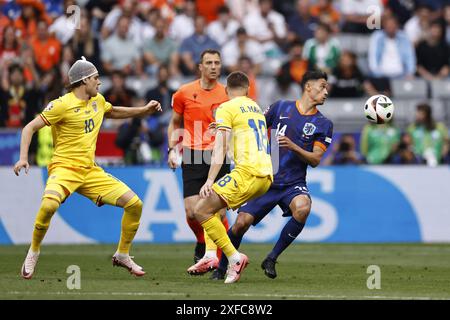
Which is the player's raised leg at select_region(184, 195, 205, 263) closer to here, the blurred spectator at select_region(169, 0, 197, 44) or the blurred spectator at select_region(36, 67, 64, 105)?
the blurred spectator at select_region(36, 67, 64, 105)

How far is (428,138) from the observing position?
68.9ft

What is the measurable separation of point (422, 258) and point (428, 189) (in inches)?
146

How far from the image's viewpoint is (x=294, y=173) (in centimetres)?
1288

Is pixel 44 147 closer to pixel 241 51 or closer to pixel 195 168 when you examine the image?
pixel 241 51

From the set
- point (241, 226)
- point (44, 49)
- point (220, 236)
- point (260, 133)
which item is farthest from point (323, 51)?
point (220, 236)

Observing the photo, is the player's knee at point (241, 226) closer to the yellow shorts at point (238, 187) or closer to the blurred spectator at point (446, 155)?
the yellow shorts at point (238, 187)

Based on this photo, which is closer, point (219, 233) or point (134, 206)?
point (219, 233)

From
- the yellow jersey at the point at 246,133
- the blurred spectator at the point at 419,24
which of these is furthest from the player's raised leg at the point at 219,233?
the blurred spectator at the point at 419,24

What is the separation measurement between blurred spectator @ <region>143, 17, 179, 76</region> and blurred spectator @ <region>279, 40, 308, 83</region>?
236 centimetres

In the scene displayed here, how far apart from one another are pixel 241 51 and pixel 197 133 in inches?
376

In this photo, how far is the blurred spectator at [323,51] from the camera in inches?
905

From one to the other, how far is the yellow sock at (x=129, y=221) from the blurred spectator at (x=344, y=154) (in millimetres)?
8502

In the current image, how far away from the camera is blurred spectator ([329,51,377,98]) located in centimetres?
2269
